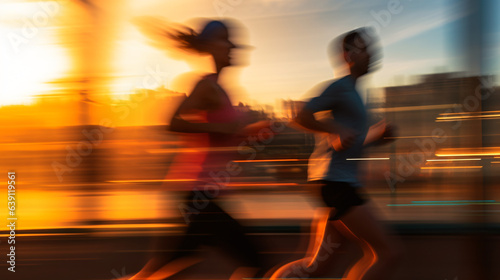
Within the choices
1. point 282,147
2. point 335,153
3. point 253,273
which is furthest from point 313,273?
point 282,147

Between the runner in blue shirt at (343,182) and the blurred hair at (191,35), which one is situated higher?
the blurred hair at (191,35)

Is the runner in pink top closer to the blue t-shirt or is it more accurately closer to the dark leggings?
the dark leggings

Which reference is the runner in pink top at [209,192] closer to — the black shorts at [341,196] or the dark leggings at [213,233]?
the dark leggings at [213,233]

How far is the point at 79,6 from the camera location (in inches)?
169

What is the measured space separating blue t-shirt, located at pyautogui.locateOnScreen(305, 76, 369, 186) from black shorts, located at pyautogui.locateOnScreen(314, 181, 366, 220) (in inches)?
0.9

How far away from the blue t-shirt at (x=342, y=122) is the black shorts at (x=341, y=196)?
0.9 inches

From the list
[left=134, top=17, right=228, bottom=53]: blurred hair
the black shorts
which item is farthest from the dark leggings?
[left=134, top=17, right=228, bottom=53]: blurred hair

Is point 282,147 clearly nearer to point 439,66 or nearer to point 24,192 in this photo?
point 439,66

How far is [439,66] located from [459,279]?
67.8 inches

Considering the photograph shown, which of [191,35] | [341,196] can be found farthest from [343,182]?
[191,35]

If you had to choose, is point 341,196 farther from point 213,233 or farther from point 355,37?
point 355,37

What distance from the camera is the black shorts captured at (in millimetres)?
2004

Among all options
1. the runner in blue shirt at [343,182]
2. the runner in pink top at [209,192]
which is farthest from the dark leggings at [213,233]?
the runner in blue shirt at [343,182]

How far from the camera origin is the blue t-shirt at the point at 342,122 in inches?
79.2
